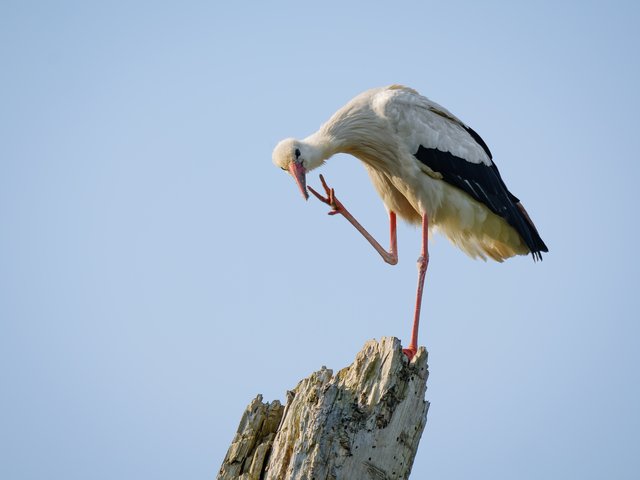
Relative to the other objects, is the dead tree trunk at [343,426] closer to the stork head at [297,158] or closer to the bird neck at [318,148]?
the stork head at [297,158]

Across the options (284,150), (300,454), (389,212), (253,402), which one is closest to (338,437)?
(300,454)

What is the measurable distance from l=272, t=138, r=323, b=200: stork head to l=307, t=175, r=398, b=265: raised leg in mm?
357

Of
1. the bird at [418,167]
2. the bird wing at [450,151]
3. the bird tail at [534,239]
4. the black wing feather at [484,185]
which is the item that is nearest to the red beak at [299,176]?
the bird at [418,167]

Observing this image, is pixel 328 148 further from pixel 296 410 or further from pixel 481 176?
pixel 296 410

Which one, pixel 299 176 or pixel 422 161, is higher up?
pixel 422 161

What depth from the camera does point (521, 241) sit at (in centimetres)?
948

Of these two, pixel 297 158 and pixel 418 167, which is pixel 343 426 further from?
pixel 418 167

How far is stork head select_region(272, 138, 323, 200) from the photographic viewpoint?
845 cm

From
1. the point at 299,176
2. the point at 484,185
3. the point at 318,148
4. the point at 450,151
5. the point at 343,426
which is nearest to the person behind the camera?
the point at 343,426

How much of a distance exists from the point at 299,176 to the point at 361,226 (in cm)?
123

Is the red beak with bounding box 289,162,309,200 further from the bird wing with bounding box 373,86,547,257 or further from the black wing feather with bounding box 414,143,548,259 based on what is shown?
the black wing feather with bounding box 414,143,548,259

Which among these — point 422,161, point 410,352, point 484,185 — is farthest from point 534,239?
point 410,352

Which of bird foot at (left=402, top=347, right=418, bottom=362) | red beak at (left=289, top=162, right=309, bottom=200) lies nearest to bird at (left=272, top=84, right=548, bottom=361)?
red beak at (left=289, top=162, right=309, bottom=200)

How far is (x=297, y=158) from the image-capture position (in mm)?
8477
